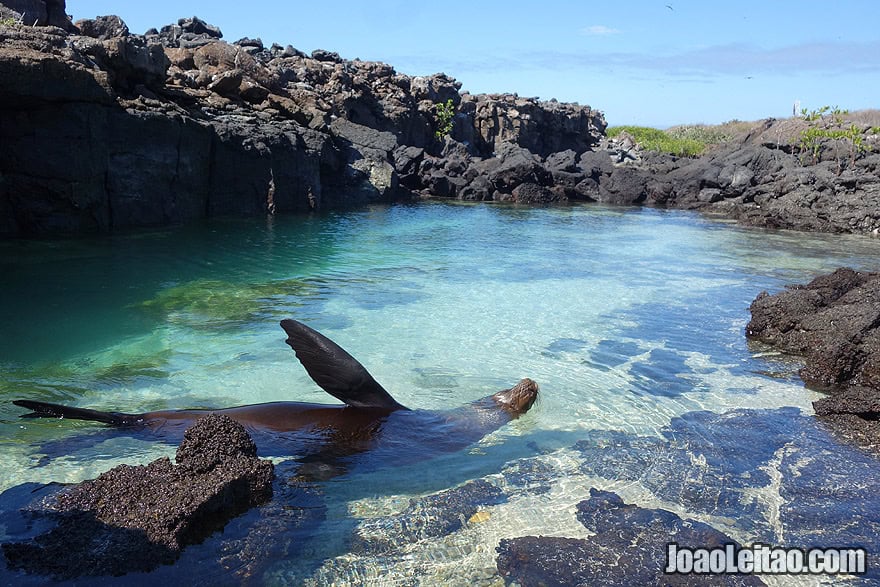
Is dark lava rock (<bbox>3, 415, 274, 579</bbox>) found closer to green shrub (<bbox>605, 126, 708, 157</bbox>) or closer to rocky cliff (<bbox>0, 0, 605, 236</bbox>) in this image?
rocky cliff (<bbox>0, 0, 605, 236</bbox>)

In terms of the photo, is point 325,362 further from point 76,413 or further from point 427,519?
point 76,413

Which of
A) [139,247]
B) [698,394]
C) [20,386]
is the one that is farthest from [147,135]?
[698,394]

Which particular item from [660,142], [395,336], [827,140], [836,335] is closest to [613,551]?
[395,336]

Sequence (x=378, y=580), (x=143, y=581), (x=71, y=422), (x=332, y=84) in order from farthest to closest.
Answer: (x=332, y=84), (x=71, y=422), (x=378, y=580), (x=143, y=581)

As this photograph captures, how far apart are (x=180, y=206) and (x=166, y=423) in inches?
554

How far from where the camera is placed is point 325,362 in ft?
15.1

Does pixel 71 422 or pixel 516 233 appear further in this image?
pixel 516 233

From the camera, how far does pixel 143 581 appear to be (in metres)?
2.97

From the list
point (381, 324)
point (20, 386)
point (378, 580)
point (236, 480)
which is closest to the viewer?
point (378, 580)

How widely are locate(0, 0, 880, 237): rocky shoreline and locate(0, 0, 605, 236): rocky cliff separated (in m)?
0.04

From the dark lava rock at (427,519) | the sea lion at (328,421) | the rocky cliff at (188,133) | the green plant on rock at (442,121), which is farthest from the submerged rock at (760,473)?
the green plant on rock at (442,121)

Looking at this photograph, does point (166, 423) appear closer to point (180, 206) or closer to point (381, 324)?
point (381, 324)

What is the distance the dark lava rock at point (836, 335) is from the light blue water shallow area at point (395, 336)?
356 millimetres

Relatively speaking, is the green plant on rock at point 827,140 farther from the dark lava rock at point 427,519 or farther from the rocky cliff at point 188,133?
the dark lava rock at point 427,519
